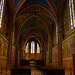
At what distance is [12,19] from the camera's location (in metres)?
21.0

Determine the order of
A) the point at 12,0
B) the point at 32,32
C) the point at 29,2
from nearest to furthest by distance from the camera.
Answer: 1. the point at 12,0
2. the point at 29,2
3. the point at 32,32

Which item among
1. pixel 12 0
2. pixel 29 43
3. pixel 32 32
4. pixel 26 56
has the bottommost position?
pixel 26 56

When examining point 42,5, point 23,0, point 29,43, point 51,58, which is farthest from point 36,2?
point 29,43

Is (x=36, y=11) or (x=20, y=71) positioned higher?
(x=36, y=11)

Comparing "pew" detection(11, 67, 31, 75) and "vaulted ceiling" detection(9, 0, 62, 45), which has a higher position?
"vaulted ceiling" detection(9, 0, 62, 45)

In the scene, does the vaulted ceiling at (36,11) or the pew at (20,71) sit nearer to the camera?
the pew at (20,71)

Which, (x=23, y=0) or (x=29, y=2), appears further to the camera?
(x=29, y=2)

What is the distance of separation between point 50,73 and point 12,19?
11899 millimetres

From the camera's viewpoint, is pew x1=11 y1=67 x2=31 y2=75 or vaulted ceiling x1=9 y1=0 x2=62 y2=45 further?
vaulted ceiling x1=9 y1=0 x2=62 y2=45

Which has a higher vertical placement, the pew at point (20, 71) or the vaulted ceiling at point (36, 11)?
the vaulted ceiling at point (36, 11)

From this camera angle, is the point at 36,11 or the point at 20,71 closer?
the point at 20,71

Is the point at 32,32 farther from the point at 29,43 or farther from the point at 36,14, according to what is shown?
the point at 36,14

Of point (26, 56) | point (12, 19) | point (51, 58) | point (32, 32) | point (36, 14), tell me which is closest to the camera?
point (12, 19)

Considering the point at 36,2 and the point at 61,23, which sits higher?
the point at 36,2
